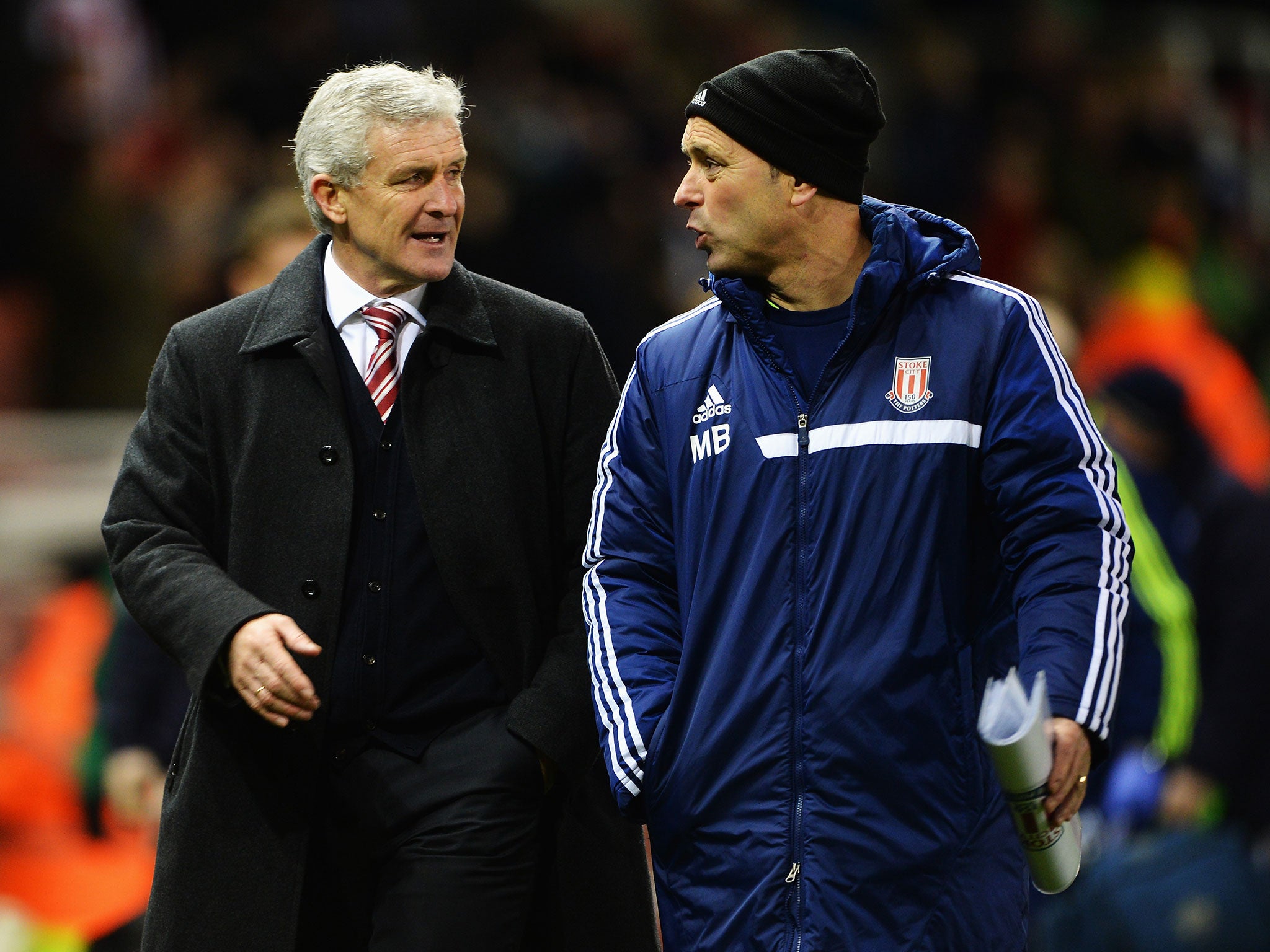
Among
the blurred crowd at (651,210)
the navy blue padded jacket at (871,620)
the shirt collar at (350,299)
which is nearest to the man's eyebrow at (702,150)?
the navy blue padded jacket at (871,620)

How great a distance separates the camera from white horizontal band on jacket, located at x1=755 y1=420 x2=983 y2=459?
11.5 ft

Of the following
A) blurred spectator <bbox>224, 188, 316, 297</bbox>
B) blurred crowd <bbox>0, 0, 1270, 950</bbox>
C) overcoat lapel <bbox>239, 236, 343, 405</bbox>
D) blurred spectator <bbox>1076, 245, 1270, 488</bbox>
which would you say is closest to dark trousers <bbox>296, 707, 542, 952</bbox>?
overcoat lapel <bbox>239, 236, 343, 405</bbox>

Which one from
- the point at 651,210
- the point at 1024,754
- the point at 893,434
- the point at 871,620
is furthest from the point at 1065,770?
the point at 651,210

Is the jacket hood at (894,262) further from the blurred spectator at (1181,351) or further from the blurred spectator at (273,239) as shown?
the blurred spectator at (1181,351)

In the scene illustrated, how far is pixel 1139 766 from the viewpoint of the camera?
670cm

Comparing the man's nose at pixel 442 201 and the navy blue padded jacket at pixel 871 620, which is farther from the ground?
the man's nose at pixel 442 201

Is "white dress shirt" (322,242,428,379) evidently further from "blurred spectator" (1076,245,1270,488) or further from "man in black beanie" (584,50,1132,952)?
"blurred spectator" (1076,245,1270,488)

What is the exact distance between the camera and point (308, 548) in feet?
12.8

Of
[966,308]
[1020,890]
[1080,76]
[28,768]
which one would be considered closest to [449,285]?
[966,308]

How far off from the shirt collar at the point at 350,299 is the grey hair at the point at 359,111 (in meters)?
0.20

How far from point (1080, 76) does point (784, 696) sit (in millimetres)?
13702

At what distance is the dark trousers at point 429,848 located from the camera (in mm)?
3760

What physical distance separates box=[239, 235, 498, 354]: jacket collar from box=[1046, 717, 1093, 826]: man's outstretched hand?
1.52 metres

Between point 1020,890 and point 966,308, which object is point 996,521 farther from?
point 1020,890
